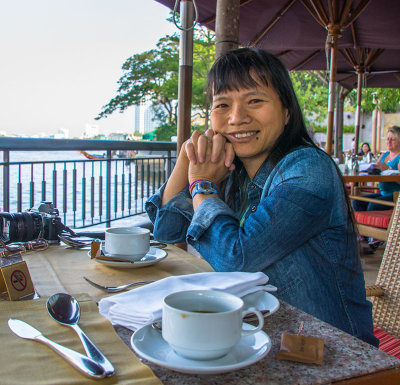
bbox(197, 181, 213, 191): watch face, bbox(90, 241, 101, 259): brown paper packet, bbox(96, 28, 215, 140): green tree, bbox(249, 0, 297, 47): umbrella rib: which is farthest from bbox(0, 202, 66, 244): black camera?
bbox(96, 28, 215, 140): green tree

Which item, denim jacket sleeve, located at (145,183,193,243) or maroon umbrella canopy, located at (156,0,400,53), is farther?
maroon umbrella canopy, located at (156,0,400,53)

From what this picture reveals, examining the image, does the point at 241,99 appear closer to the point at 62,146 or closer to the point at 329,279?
the point at 329,279

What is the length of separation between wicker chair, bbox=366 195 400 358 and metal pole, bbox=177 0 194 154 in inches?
63.5

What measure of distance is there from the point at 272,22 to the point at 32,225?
17.9 ft

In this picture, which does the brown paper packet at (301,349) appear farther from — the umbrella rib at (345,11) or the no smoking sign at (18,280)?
the umbrella rib at (345,11)

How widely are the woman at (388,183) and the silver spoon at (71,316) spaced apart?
190 inches

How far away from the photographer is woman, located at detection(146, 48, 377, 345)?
3.62 ft

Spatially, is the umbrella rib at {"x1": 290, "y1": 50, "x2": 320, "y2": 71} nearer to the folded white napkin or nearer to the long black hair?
the long black hair

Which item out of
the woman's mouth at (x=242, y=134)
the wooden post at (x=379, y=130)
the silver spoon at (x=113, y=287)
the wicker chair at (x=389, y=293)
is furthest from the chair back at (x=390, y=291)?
the wooden post at (x=379, y=130)

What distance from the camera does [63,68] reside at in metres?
42.0

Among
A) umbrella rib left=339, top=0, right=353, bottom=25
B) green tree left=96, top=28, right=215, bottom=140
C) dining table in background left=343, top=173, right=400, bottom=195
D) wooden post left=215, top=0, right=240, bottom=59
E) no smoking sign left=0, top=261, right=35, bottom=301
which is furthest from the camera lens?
green tree left=96, top=28, right=215, bottom=140

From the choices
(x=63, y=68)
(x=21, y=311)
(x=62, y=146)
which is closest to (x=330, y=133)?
(x=62, y=146)

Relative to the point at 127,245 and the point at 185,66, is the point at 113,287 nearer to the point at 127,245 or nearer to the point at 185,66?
the point at 127,245

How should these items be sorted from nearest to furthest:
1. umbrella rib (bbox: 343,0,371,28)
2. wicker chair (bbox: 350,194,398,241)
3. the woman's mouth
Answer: the woman's mouth, wicker chair (bbox: 350,194,398,241), umbrella rib (bbox: 343,0,371,28)
